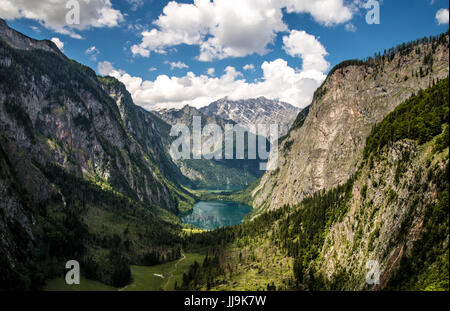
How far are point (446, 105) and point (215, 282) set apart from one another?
130841mm

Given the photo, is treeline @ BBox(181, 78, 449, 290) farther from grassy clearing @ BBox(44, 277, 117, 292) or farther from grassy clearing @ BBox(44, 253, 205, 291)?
grassy clearing @ BBox(44, 277, 117, 292)

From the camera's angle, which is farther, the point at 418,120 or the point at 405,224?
the point at 418,120

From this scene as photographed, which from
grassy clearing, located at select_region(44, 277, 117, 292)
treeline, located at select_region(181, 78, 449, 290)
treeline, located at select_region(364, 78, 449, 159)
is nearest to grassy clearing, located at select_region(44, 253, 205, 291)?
grassy clearing, located at select_region(44, 277, 117, 292)

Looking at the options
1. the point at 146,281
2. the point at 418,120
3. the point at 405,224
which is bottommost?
the point at 146,281

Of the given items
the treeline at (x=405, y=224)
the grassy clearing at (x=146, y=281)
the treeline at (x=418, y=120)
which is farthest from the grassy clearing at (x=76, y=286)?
the treeline at (x=418, y=120)

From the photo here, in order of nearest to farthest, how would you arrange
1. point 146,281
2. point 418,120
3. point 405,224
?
point 405,224 < point 418,120 < point 146,281

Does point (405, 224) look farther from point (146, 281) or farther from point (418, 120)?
point (146, 281)

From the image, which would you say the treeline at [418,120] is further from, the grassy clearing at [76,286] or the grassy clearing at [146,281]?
the grassy clearing at [76,286]

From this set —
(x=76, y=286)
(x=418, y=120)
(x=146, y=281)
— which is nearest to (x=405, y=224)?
(x=418, y=120)

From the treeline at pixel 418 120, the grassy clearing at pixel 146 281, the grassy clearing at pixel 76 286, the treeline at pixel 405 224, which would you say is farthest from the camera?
the grassy clearing at pixel 146 281

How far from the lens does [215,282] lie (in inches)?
6225
